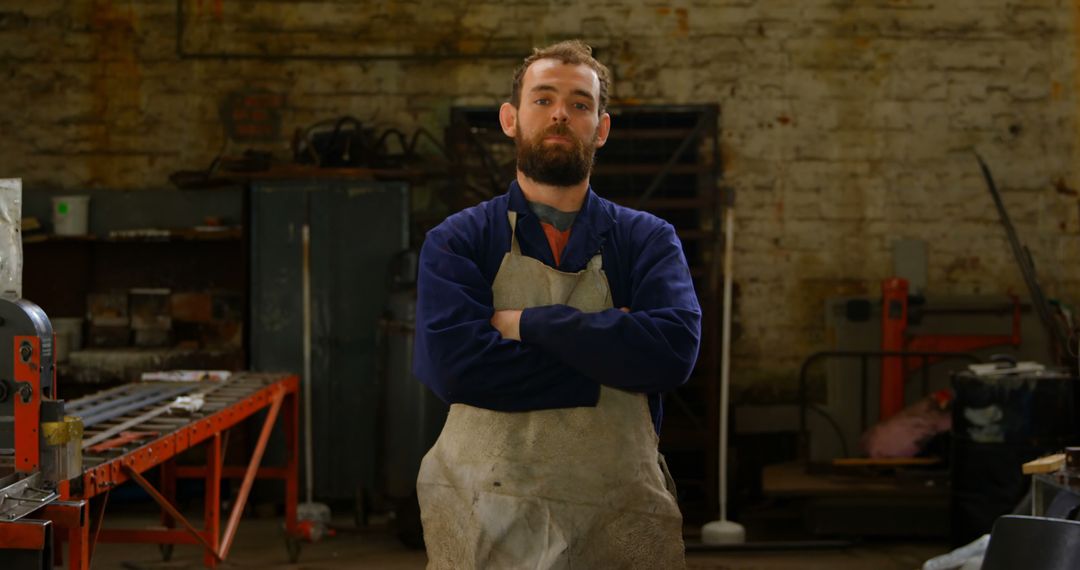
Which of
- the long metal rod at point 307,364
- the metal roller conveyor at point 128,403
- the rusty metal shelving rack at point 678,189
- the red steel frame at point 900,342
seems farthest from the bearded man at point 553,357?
the red steel frame at point 900,342

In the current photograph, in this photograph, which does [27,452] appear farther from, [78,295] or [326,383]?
[78,295]

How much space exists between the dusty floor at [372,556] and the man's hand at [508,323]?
117 inches

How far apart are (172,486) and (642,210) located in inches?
92.0

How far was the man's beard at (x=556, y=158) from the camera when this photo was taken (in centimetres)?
213

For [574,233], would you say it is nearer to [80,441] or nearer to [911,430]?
[80,441]

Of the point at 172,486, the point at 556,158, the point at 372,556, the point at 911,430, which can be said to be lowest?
the point at 372,556

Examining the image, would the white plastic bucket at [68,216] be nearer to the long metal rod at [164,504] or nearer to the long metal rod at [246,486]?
the long metal rod at [246,486]

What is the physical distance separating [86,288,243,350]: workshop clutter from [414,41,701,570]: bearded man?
4272 mm

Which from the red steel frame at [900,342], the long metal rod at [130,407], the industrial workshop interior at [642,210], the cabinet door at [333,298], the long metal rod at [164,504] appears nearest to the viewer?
the long metal rod at [164,504]

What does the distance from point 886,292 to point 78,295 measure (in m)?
4.34

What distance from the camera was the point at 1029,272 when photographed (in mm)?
6051

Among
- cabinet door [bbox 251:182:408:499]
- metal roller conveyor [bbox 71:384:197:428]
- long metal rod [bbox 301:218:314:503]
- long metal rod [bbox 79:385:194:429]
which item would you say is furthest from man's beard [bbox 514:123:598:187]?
cabinet door [bbox 251:182:408:499]

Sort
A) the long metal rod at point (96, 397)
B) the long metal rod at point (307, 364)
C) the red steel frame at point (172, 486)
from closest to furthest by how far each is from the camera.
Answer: the red steel frame at point (172, 486) → the long metal rod at point (96, 397) → the long metal rod at point (307, 364)

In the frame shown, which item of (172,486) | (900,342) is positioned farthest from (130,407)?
(900,342)
